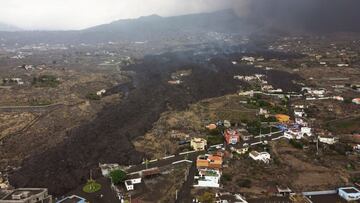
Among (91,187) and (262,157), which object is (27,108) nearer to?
(91,187)

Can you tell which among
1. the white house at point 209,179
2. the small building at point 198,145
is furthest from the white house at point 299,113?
the white house at point 209,179

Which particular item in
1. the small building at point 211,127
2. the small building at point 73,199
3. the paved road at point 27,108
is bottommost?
the small building at point 73,199

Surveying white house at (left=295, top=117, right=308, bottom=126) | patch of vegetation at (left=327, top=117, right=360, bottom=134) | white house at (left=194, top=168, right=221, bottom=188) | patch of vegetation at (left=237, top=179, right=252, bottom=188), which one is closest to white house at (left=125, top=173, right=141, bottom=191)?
white house at (left=194, top=168, right=221, bottom=188)

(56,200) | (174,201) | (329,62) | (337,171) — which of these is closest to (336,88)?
(329,62)

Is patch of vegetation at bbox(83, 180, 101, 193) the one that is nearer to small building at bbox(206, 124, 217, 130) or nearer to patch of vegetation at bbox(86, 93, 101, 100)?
small building at bbox(206, 124, 217, 130)

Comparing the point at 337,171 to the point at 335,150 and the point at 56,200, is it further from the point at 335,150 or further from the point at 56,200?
the point at 56,200

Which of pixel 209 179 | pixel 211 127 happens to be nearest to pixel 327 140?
pixel 211 127

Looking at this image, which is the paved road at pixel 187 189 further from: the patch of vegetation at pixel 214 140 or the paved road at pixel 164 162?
the patch of vegetation at pixel 214 140
